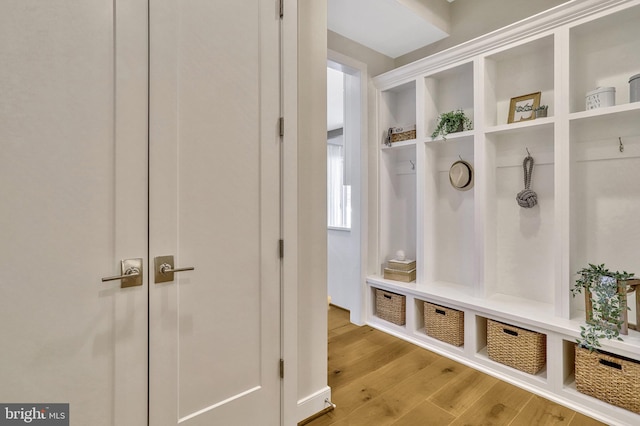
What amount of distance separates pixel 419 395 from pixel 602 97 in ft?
7.34

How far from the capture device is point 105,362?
114cm

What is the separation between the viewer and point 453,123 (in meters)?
2.66

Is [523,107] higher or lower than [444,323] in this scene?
higher

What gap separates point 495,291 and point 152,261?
262 cm

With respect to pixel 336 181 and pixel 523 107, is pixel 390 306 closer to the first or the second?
pixel 523 107

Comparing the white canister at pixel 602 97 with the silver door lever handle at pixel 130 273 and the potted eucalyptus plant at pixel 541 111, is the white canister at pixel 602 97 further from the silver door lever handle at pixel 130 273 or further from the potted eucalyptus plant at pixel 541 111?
the silver door lever handle at pixel 130 273

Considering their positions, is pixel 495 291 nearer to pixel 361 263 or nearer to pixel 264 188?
pixel 361 263

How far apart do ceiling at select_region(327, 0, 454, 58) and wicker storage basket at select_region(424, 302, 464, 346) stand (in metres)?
2.50

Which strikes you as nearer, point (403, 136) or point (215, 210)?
point (215, 210)

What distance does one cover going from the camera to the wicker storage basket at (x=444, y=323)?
2512 millimetres

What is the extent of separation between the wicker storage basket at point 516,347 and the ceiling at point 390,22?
2.59m

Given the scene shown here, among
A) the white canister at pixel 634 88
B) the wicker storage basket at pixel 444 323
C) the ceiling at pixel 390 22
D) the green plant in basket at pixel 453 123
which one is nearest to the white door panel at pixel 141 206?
the ceiling at pixel 390 22

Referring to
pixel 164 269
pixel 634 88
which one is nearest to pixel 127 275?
pixel 164 269

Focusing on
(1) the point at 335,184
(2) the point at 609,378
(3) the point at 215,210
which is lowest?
(2) the point at 609,378
